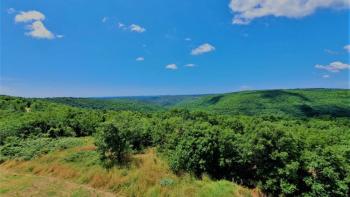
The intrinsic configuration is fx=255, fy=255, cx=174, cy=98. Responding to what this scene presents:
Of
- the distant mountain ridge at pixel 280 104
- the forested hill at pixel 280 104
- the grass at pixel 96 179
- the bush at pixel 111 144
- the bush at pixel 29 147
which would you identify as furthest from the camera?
the distant mountain ridge at pixel 280 104

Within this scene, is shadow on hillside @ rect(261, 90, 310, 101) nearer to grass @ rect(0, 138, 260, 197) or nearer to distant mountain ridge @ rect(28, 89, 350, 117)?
distant mountain ridge @ rect(28, 89, 350, 117)

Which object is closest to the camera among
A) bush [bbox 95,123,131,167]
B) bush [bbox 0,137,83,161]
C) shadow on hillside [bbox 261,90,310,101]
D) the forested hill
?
bush [bbox 95,123,131,167]

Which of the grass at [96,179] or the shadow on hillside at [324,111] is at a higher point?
the grass at [96,179]

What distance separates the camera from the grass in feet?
52.2

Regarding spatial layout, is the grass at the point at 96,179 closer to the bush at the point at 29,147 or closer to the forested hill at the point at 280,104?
the bush at the point at 29,147

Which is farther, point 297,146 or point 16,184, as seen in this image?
point 297,146

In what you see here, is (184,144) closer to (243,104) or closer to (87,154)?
(87,154)

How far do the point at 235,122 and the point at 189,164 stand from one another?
23057mm

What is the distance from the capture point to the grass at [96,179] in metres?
15.9

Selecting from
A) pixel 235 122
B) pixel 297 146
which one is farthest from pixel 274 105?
pixel 297 146

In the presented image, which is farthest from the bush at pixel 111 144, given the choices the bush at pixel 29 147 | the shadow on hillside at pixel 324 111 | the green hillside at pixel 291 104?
the shadow on hillside at pixel 324 111

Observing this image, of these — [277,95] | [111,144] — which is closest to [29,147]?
[111,144]

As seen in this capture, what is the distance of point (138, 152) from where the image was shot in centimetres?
2397

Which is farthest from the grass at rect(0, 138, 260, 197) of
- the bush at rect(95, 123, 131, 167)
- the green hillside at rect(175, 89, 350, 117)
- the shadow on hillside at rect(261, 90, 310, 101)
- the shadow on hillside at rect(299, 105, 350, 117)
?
the shadow on hillside at rect(261, 90, 310, 101)
